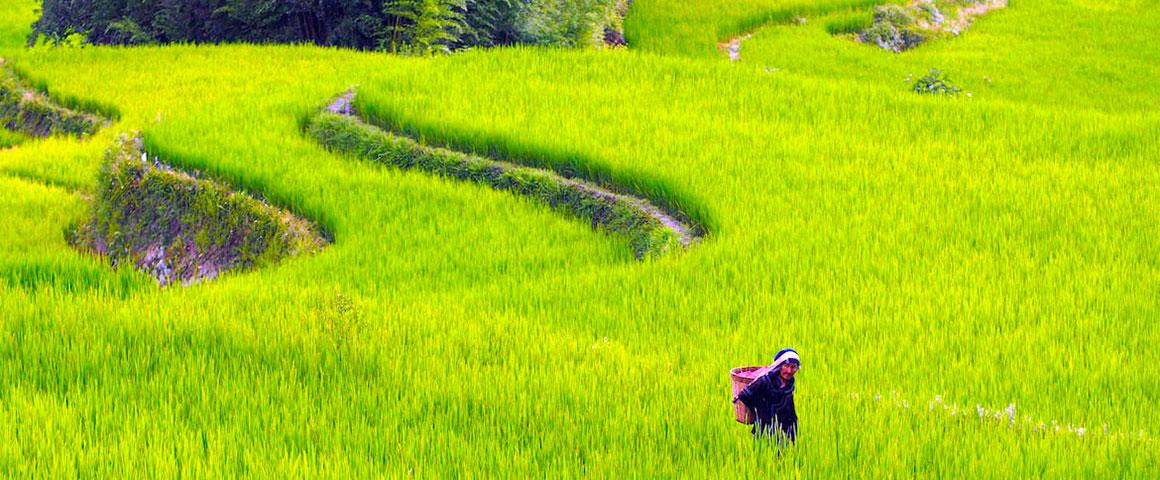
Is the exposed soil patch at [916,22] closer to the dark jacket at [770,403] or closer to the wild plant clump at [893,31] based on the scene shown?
the wild plant clump at [893,31]

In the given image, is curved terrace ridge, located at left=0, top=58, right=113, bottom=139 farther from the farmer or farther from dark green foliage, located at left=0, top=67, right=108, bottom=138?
the farmer

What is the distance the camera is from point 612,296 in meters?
7.27

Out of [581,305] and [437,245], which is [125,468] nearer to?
[581,305]

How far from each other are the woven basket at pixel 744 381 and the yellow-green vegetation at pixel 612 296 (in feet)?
0.69

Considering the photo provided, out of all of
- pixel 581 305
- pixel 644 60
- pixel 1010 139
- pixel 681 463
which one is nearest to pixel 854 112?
pixel 1010 139

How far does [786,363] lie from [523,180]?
6.43 m

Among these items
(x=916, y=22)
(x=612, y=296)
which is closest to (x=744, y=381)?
(x=612, y=296)

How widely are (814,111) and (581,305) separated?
A: 558cm

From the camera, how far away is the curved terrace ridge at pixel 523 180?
887 centimetres

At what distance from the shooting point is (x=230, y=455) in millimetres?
4273

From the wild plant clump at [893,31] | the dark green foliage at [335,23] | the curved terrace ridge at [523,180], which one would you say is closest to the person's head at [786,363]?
the curved terrace ridge at [523,180]

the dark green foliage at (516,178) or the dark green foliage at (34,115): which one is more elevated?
the dark green foliage at (516,178)

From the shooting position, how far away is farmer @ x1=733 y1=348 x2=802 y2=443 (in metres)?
3.81

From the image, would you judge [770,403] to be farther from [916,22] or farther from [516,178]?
[916,22]
